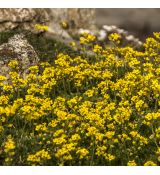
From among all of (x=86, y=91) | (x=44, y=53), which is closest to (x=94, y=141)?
(x=86, y=91)

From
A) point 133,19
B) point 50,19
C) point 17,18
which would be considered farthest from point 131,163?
point 133,19

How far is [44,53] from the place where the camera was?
15.5 m

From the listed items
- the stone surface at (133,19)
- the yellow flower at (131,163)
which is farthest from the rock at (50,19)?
the yellow flower at (131,163)

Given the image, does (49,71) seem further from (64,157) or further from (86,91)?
(64,157)

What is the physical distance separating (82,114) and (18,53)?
10.3ft

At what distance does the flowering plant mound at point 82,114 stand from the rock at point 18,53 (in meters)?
0.21

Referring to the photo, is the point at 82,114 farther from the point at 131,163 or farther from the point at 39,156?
the point at 131,163

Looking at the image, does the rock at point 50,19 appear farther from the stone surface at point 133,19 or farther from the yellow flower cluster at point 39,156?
the yellow flower cluster at point 39,156

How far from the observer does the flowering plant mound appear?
36.4 ft

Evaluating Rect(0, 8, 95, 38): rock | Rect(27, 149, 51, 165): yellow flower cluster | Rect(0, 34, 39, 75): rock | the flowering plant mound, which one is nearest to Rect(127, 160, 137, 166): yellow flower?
the flowering plant mound

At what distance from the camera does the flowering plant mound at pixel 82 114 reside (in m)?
11.1

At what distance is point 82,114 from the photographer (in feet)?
38.7

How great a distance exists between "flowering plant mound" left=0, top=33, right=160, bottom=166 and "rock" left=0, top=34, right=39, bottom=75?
8.1 inches

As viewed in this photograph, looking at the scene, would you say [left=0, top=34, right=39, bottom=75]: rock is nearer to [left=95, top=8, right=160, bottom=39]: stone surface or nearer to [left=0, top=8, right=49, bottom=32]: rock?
[left=0, top=8, right=49, bottom=32]: rock
